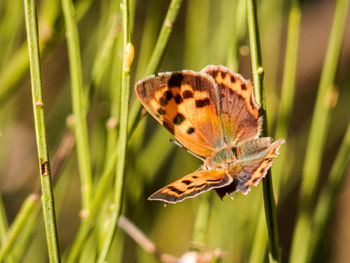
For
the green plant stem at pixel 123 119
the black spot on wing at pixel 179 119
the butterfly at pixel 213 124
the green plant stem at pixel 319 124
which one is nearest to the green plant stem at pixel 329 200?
the green plant stem at pixel 319 124

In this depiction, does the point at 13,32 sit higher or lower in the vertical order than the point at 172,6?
lower

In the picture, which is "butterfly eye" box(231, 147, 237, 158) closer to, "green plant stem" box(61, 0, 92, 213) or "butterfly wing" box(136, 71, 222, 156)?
"butterfly wing" box(136, 71, 222, 156)

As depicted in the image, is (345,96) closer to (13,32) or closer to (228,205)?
(228,205)

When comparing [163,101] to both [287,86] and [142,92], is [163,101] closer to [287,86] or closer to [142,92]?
[142,92]

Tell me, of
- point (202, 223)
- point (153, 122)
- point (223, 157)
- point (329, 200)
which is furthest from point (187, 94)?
point (153, 122)

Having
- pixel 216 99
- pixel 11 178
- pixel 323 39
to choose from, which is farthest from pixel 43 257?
pixel 323 39

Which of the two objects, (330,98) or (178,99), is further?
(330,98)

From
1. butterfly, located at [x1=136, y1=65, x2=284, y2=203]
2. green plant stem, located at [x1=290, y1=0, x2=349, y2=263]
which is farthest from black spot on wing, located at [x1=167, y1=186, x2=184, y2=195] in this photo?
green plant stem, located at [x1=290, y1=0, x2=349, y2=263]
